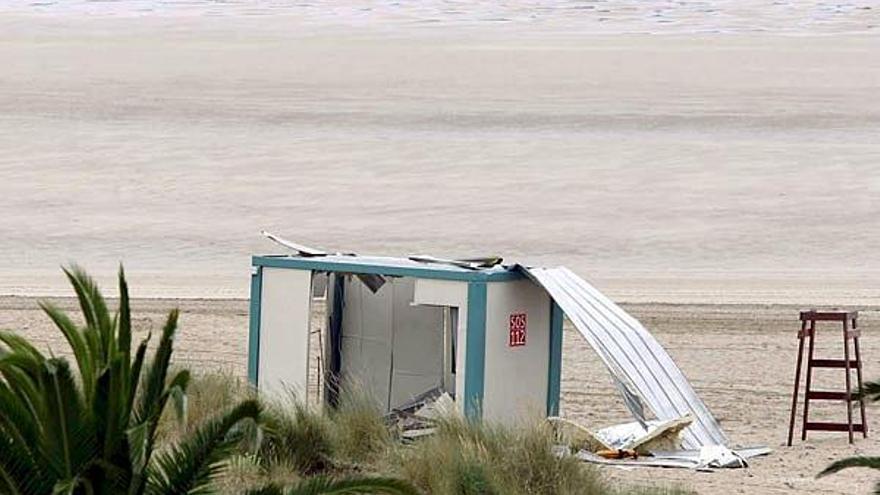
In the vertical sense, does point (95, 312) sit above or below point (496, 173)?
below

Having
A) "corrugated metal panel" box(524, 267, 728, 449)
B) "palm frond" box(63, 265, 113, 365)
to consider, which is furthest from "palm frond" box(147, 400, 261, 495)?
"corrugated metal panel" box(524, 267, 728, 449)

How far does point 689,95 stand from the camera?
130 feet

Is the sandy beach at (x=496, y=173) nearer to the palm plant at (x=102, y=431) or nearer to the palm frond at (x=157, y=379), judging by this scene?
the palm frond at (x=157, y=379)

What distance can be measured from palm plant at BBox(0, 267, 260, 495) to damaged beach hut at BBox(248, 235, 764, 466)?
A: 162 inches

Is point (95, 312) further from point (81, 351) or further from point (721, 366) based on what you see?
point (721, 366)

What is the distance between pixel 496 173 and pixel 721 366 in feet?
49.6

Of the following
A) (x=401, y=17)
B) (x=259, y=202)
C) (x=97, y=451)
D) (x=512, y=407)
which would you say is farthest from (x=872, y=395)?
(x=401, y=17)

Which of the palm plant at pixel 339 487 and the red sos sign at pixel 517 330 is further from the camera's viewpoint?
the red sos sign at pixel 517 330

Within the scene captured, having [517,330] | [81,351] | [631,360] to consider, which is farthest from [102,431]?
[631,360]

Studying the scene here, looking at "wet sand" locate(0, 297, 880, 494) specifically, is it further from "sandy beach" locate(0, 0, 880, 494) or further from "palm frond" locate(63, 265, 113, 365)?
"palm frond" locate(63, 265, 113, 365)

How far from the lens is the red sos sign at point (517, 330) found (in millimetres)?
11344

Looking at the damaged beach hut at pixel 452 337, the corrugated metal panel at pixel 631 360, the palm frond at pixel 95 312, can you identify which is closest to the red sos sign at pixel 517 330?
the damaged beach hut at pixel 452 337

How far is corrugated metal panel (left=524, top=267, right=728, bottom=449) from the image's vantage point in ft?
38.4

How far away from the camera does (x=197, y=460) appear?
6809mm
